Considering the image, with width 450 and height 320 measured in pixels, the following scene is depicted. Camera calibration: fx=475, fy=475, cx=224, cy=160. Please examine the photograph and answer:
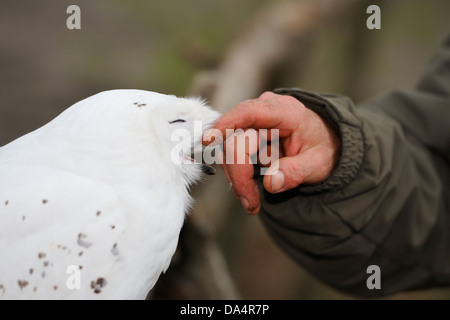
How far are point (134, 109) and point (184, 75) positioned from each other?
4.23 meters

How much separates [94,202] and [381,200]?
3.85 ft

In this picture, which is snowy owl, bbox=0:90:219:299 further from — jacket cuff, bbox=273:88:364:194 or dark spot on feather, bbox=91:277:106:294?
jacket cuff, bbox=273:88:364:194

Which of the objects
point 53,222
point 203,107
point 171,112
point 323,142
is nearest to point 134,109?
point 171,112

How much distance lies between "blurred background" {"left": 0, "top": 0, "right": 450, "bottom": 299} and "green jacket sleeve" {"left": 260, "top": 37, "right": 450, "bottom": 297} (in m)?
0.78

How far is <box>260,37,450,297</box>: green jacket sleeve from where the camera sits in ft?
5.68

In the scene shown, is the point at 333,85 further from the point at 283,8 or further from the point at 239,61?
the point at 239,61

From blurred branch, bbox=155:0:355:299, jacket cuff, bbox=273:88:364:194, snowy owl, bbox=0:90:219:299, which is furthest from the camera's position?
blurred branch, bbox=155:0:355:299

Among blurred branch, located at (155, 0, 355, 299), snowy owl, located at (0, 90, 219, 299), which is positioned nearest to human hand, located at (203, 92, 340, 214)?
snowy owl, located at (0, 90, 219, 299)

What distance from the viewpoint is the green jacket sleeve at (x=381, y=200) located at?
1.73 meters

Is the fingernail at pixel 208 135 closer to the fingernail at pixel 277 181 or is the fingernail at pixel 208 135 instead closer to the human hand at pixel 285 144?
the human hand at pixel 285 144

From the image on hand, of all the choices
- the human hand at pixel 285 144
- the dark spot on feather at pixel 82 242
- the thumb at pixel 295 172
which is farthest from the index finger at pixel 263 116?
the dark spot on feather at pixel 82 242

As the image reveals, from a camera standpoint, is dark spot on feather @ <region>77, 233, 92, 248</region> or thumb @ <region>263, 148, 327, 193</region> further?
thumb @ <region>263, 148, 327, 193</region>

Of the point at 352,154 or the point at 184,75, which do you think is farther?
the point at 184,75

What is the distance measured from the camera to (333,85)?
5.33 meters
